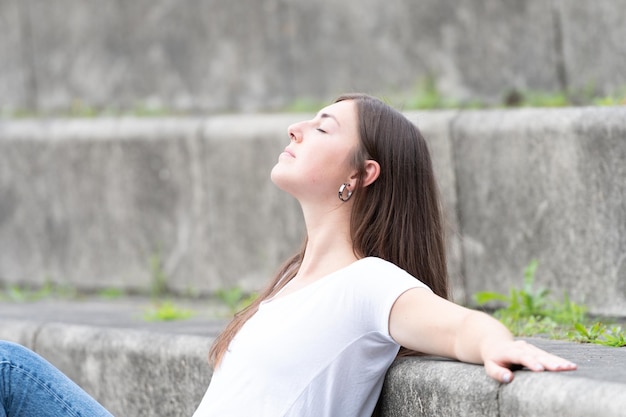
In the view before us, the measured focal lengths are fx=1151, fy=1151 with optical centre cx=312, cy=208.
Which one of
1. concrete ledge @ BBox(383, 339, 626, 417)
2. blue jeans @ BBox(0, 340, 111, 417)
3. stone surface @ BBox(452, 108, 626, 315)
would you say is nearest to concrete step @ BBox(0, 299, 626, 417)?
concrete ledge @ BBox(383, 339, 626, 417)

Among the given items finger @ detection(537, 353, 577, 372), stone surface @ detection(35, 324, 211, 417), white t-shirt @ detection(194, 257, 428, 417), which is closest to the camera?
finger @ detection(537, 353, 577, 372)

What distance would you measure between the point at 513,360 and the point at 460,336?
5.5 inches

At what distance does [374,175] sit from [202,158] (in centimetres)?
251

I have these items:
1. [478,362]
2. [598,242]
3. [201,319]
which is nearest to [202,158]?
[201,319]

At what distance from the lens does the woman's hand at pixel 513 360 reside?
2.24 meters

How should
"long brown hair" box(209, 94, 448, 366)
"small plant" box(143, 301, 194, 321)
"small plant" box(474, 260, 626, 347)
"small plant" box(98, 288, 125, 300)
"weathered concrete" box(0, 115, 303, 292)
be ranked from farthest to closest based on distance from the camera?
1. "small plant" box(98, 288, 125, 300)
2. "weathered concrete" box(0, 115, 303, 292)
3. "small plant" box(143, 301, 194, 321)
4. "small plant" box(474, 260, 626, 347)
5. "long brown hair" box(209, 94, 448, 366)

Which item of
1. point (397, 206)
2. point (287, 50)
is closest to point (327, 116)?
point (397, 206)

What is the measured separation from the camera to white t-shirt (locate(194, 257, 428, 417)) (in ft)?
8.32

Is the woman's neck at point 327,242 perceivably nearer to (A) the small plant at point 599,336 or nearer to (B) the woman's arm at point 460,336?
(B) the woman's arm at point 460,336

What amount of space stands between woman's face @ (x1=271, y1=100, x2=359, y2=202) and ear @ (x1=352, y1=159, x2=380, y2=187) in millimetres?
31

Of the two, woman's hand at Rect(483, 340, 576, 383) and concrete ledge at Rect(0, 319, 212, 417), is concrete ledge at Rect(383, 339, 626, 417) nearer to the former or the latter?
woman's hand at Rect(483, 340, 576, 383)

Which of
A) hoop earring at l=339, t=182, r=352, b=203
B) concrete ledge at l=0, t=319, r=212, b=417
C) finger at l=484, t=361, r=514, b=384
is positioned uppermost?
hoop earring at l=339, t=182, r=352, b=203

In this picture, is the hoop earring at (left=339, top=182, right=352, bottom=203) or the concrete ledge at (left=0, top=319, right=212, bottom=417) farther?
the concrete ledge at (left=0, top=319, right=212, bottom=417)

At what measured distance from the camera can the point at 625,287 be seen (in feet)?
11.6
